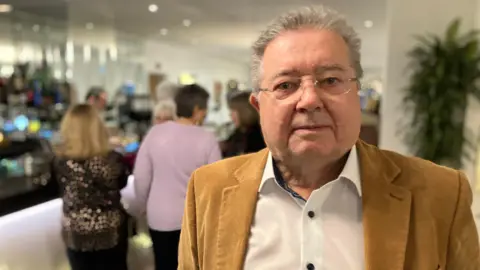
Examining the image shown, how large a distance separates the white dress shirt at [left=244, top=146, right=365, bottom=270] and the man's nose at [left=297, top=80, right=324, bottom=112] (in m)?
0.21

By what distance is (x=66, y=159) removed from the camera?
9.45ft

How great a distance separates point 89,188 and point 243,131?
1321 mm

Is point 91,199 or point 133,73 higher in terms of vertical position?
point 133,73

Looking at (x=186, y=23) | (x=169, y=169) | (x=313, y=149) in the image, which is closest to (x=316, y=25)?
(x=313, y=149)

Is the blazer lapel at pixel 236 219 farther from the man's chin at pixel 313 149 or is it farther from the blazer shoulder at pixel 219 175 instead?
the man's chin at pixel 313 149

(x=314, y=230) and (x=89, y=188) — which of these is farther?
(x=89, y=188)

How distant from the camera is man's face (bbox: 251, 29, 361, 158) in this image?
104 centimetres

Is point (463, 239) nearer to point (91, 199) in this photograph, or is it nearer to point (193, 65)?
point (91, 199)

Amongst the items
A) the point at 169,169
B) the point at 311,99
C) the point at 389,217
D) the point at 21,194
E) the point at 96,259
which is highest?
the point at 311,99

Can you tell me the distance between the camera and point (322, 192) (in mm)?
1128

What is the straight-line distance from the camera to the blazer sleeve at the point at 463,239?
1041mm

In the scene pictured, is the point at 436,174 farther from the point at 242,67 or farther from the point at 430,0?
the point at 242,67

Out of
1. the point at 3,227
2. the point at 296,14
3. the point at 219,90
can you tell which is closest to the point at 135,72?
the point at 219,90

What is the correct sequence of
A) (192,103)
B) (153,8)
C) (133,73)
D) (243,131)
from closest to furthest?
(192,103), (243,131), (153,8), (133,73)
